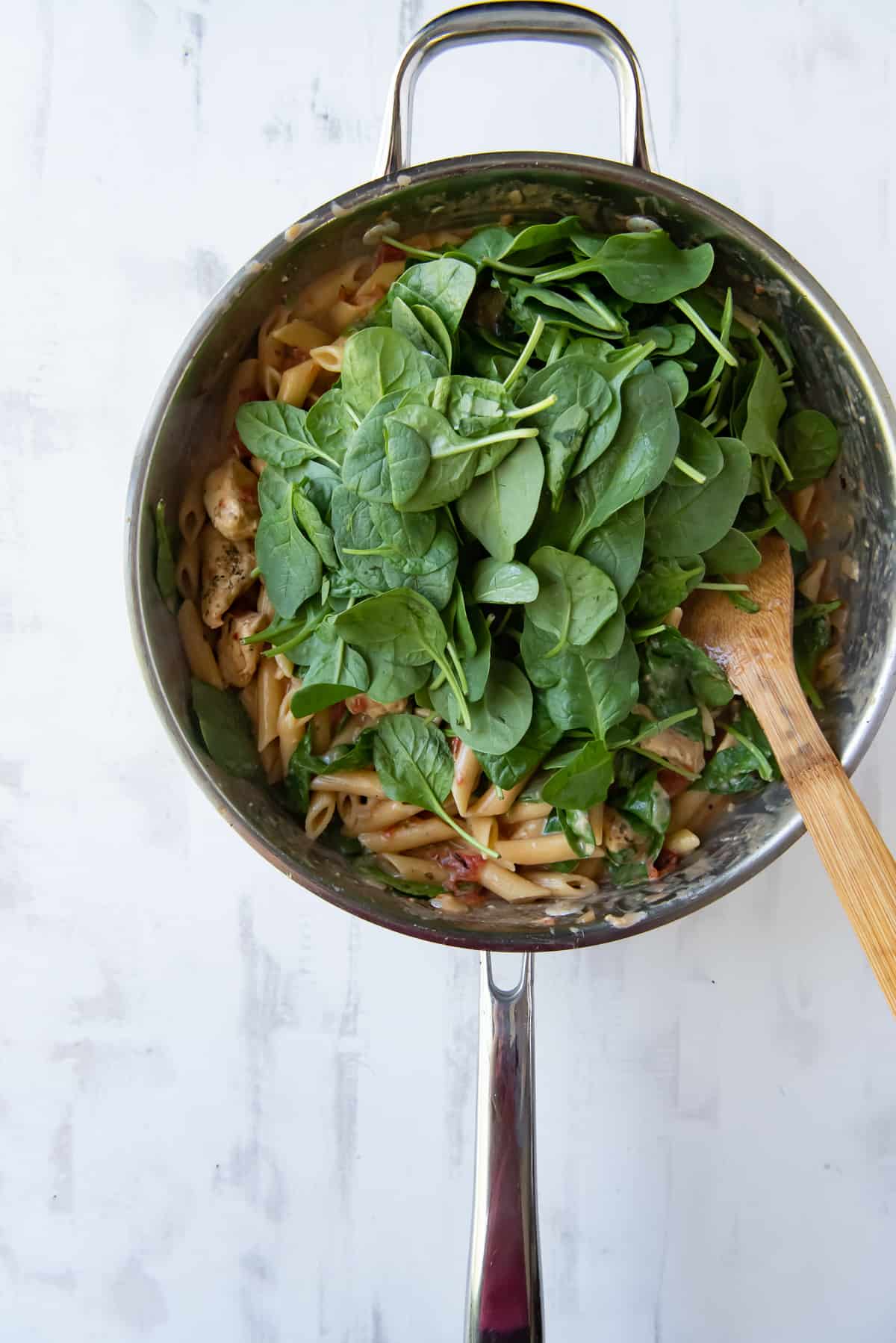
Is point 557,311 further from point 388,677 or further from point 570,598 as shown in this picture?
point 388,677

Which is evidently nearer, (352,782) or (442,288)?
(442,288)

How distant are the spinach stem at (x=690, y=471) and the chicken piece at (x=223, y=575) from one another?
49cm

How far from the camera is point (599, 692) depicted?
1.02 metres

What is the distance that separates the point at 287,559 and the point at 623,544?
0.36 m

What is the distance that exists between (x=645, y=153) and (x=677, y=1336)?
1532 millimetres

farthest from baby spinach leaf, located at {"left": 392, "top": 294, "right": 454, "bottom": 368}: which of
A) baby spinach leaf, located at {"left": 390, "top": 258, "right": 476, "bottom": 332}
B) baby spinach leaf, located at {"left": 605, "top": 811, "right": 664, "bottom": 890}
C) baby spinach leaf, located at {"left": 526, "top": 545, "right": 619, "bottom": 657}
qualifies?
baby spinach leaf, located at {"left": 605, "top": 811, "right": 664, "bottom": 890}

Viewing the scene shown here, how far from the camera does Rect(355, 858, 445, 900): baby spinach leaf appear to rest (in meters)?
1.15

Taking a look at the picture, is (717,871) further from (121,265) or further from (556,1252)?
(121,265)

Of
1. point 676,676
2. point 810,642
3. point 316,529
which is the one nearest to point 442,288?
point 316,529

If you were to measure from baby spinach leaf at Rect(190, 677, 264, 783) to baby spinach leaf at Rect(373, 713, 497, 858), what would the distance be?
16 centimetres

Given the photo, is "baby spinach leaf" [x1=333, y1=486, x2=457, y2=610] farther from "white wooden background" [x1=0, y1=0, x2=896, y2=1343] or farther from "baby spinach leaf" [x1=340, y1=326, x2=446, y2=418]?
"white wooden background" [x1=0, y1=0, x2=896, y2=1343]

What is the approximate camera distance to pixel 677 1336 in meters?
1.38

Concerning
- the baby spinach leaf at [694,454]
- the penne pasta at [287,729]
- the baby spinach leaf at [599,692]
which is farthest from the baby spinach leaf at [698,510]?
the penne pasta at [287,729]

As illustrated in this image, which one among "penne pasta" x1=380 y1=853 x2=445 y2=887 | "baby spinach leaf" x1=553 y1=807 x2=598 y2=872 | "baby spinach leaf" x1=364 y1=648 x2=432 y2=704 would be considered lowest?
"penne pasta" x1=380 y1=853 x2=445 y2=887
